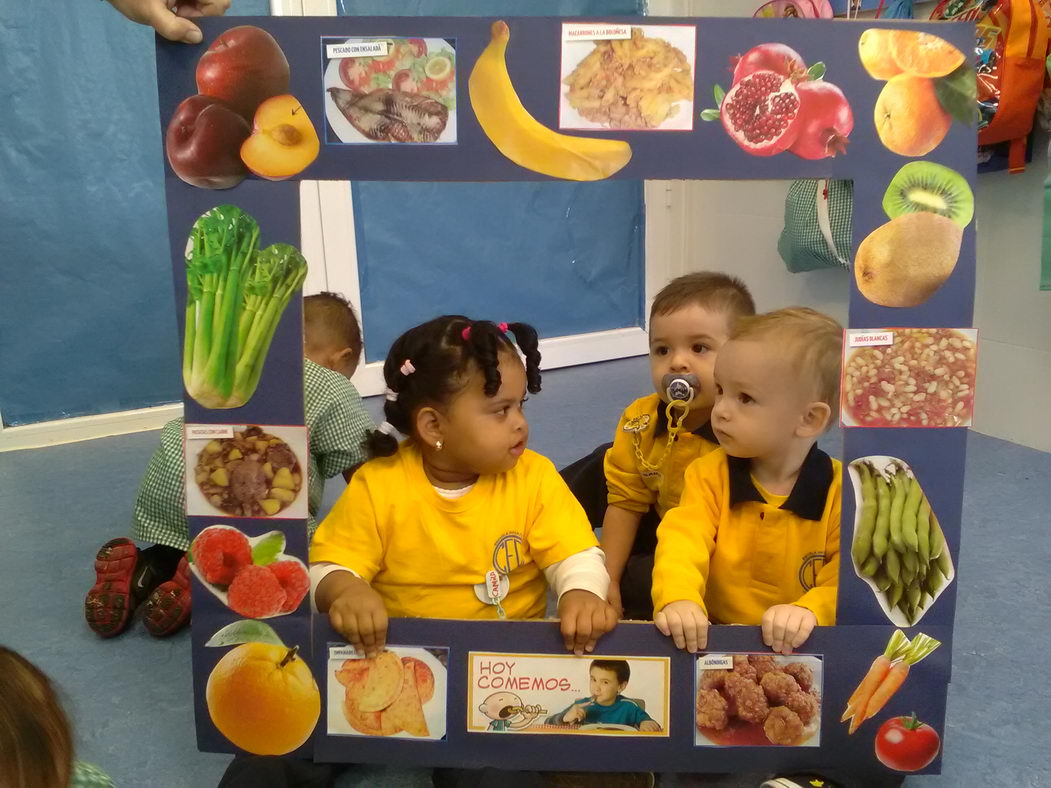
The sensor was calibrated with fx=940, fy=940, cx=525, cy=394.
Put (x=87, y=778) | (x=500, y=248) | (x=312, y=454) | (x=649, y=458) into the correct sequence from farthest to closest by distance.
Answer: (x=500, y=248)
(x=312, y=454)
(x=649, y=458)
(x=87, y=778)

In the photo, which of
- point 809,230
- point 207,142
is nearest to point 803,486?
point 207,142

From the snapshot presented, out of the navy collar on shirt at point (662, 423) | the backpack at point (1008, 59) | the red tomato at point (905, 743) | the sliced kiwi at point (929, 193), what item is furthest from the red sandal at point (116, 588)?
the backpack at point (1008, 59)

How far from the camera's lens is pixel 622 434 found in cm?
139

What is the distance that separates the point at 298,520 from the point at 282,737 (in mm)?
238

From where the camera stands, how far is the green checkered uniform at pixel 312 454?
1415 millimetres

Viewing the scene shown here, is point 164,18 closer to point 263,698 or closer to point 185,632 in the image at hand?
point 263,698

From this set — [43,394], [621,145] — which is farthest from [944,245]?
[43,394]

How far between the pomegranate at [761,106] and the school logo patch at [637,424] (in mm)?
552

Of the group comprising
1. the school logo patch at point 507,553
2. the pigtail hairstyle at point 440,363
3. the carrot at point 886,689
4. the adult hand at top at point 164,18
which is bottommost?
the carrot at point 886,689

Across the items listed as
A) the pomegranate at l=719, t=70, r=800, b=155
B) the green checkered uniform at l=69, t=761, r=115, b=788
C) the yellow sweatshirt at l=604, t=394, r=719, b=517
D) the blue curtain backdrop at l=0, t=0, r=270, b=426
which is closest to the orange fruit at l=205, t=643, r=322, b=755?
the green checkered uniform at l=69, t=761, r=115, b=788

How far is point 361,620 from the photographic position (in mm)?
959

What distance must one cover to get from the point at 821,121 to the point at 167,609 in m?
1.08

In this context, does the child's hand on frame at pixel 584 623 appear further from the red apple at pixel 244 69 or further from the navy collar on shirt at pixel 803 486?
the red apple at pixel 244 69

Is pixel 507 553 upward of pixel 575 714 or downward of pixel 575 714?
upward
